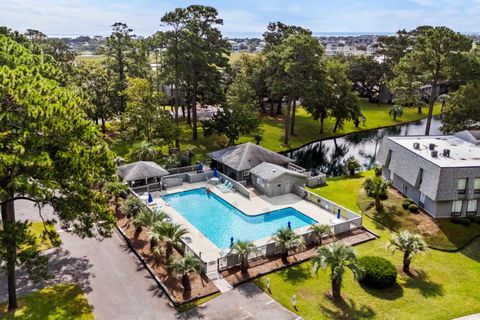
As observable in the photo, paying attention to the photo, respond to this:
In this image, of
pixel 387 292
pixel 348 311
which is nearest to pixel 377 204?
pixel 387 292

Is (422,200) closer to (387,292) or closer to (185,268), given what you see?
(387,292)

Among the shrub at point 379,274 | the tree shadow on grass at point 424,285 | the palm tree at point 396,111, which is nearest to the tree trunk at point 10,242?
the shrub at point 379,274

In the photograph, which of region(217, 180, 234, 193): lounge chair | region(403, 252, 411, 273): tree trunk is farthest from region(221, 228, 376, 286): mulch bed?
region(217, 180, 234, 193): lounge chair

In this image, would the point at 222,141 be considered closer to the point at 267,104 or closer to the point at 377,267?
the point at 267,104

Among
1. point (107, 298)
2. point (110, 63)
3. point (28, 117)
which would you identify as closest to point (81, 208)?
point (28, 117)

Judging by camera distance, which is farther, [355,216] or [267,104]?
[267,104]

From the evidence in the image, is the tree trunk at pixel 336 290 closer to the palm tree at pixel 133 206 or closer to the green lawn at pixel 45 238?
the green lawn at pixel 45 238
